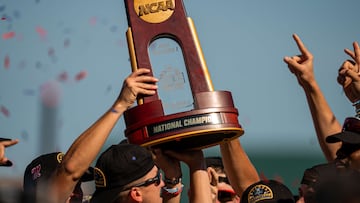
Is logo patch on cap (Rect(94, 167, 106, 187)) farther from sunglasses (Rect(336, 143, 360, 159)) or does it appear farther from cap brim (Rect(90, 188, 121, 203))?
sunglasses (Rect(336, 143, 360, 159))

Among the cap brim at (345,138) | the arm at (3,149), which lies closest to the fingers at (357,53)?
the cap brim at (345,138)

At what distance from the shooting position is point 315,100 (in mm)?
4906

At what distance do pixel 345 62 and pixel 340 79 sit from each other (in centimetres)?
14

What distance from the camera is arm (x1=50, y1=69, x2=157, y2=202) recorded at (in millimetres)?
3736

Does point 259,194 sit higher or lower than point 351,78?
lower

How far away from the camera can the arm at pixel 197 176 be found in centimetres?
419

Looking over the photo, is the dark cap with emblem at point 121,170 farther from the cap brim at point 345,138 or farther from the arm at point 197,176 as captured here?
the cap brim at point 345,138

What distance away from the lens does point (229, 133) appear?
397 centimetres

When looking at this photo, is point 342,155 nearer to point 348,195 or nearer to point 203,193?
point 203,193

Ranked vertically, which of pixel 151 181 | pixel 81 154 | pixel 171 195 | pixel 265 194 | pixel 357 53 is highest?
pixel 357 53

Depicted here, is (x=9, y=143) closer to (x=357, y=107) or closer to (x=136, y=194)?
(x=136, y=194)

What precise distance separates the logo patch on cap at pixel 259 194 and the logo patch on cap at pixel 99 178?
1050 millimetres

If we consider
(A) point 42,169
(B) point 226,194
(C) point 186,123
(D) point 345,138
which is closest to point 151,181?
(C) point 186,123

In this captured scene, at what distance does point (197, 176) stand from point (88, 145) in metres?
0.83
